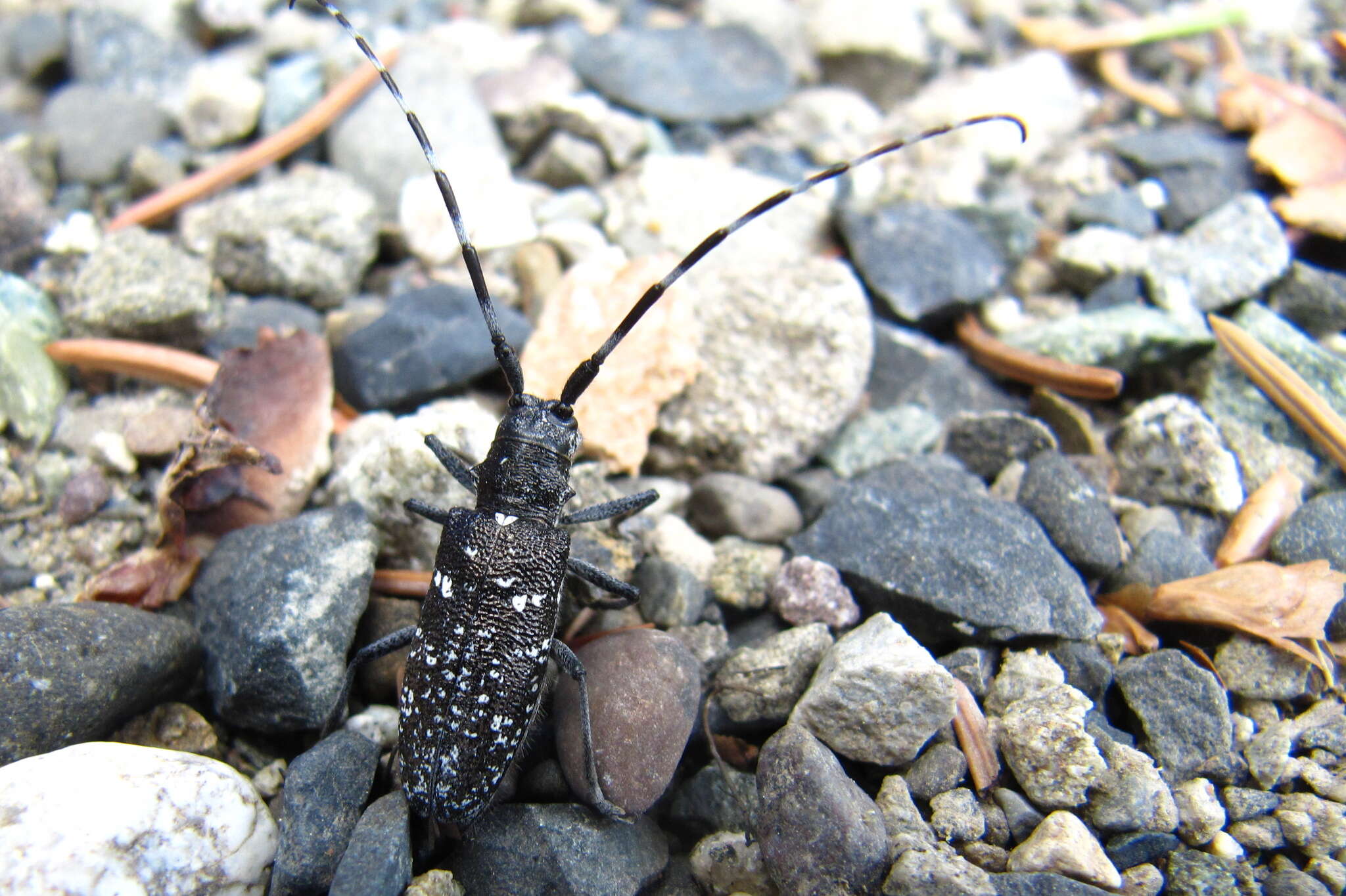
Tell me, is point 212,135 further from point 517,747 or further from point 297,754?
point 517,747

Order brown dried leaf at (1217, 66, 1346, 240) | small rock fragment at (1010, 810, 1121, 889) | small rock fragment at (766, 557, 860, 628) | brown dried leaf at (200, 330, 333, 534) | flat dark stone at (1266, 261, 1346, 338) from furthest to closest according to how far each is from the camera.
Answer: brown dried leaf at (1217, 66, 1346, 240), flat dark stone at (1266, 261, 1346, 338), brown dried leaf at (200, 330, 333, 534), small rock fragment at (766, 557, 860, 628), small rock fragment at (1010, 810, 1121, 889)

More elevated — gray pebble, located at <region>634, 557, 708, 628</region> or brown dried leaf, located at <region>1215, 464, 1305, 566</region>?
brown dried leaf, located at <region>1215, 464, 1305, 566</region>

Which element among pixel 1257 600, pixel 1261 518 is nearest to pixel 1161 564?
pixel 1257 600

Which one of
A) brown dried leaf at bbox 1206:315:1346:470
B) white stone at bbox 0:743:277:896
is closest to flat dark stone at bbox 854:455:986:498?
brown dried leaf at bbox 1206:315:1346:470

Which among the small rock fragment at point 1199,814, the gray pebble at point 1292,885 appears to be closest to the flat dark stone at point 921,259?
the small rock fragment at point 1199,814

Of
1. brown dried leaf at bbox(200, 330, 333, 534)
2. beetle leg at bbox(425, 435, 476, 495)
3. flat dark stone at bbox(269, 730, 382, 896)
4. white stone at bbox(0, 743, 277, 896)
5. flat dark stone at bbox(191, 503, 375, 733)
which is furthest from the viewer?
brown dried leaf at bbox(200, 330, 333, 534)

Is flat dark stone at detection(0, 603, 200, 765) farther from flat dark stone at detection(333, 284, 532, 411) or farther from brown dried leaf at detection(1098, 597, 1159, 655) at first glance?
brown dried leaf at detection(1098, 597, 1159, 655)

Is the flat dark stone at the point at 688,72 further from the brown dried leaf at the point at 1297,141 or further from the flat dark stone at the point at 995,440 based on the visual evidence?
the brown dried leaf at the point at 1297,141
